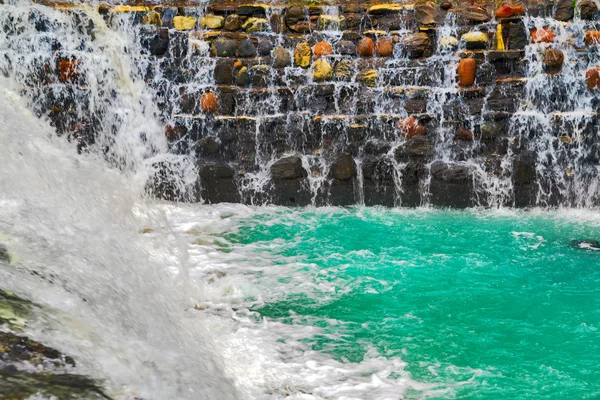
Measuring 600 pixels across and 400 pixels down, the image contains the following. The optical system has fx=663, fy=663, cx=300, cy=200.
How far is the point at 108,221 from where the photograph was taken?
171 inches

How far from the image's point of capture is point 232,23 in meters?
6.41

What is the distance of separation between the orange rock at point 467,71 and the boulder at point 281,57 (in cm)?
159

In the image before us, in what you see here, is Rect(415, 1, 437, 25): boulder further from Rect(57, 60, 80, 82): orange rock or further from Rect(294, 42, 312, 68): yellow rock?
Rect(57, 60, 80, 82): orange rock

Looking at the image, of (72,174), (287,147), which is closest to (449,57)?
(287,147)

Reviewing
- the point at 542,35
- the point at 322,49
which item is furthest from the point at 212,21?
the point at 542,35

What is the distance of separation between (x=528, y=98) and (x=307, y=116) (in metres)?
1.99

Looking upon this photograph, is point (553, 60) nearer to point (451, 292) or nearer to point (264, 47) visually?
point (264, 47)

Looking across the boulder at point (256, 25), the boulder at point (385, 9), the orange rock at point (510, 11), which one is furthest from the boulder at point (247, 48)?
the orange rock at point (510, 11)

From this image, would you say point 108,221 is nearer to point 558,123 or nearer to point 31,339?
point 31,339

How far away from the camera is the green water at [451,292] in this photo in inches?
127

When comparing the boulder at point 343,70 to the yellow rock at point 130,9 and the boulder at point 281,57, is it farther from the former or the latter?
the yellow rock at point 130,9

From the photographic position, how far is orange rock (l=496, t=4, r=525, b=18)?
6.13m

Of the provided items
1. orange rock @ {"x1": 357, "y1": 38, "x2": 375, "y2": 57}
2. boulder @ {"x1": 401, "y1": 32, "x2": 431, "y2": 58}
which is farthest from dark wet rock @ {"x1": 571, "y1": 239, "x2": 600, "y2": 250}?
orange rock @ {"x1": 357, "y1": 38, "x2": 375, "y2": 57}

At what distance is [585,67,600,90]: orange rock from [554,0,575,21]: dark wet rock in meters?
0.58
